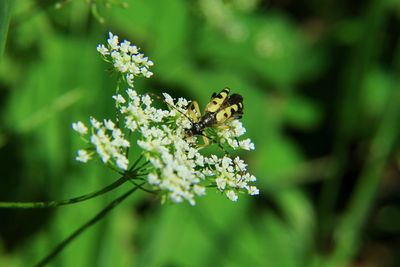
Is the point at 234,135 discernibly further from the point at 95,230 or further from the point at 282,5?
the point at 282,5

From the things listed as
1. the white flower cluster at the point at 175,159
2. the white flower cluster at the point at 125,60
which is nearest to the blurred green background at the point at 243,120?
the white flower cluster at the point at 125,60

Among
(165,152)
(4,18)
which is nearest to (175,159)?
(165,152)

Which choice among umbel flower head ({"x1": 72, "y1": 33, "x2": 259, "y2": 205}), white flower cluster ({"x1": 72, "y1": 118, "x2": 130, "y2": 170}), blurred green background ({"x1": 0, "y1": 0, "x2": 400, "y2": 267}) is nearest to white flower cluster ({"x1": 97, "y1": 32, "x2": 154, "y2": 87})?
umbel flower head ({"x1": 72, "y1": 33, "x2": 259, "y2": 205})

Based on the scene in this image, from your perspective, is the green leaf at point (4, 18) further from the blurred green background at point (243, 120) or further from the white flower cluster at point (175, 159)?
the blurred green background at point (243, 120)

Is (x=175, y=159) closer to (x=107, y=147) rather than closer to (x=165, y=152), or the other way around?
(x=165, y=152)

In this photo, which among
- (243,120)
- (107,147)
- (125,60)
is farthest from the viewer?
(243,120)

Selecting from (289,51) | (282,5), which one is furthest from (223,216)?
(282,5)

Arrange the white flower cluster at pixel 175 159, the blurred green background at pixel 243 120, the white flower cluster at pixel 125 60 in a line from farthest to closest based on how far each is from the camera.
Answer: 1. the blurred green background at pixel 243 120
2. the white flower cluster at pixel 125 60
3. the white flower cluster at pixel 175 159

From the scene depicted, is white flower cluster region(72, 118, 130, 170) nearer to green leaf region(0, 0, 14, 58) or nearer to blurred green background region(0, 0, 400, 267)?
green leaf region(0, 0, 14, 58)
